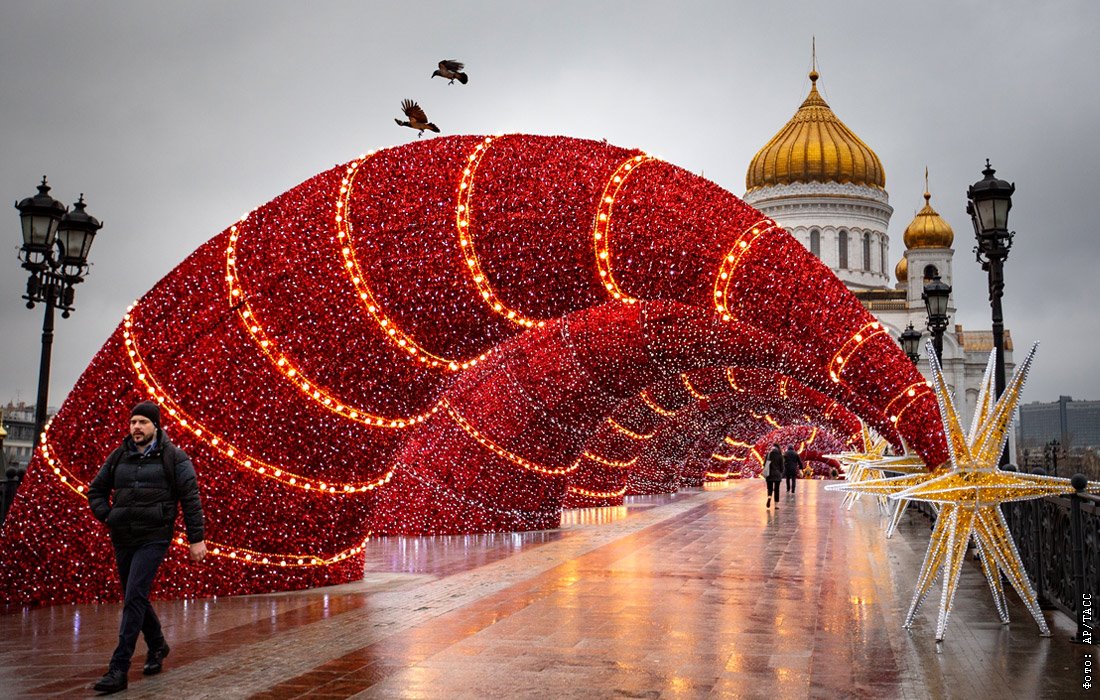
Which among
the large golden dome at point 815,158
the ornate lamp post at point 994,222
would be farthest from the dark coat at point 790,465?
the large golden dome at point 815,158

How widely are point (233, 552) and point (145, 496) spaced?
285 centimetres

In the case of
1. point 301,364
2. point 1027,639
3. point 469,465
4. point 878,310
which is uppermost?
point 878,310

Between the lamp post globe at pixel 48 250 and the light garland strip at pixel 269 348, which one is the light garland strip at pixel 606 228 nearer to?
the light garland strip at pixel 269 348

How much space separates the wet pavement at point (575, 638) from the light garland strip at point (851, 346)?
5.84ft

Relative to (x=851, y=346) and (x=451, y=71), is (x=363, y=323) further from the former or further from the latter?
(x=851, y=346)

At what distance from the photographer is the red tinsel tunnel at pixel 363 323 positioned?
8.07 metres

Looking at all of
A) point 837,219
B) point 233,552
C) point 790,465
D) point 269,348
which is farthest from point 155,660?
point 837,219

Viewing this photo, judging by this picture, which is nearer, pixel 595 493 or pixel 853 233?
pixel 595 493

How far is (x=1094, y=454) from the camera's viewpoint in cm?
2981

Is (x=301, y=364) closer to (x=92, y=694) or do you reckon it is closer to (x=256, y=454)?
(x=256, y=454)

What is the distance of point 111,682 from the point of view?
17.4 ft

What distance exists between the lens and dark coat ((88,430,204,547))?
18.5 ft

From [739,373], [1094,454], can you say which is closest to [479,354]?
[739,373]

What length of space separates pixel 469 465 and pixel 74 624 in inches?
276
